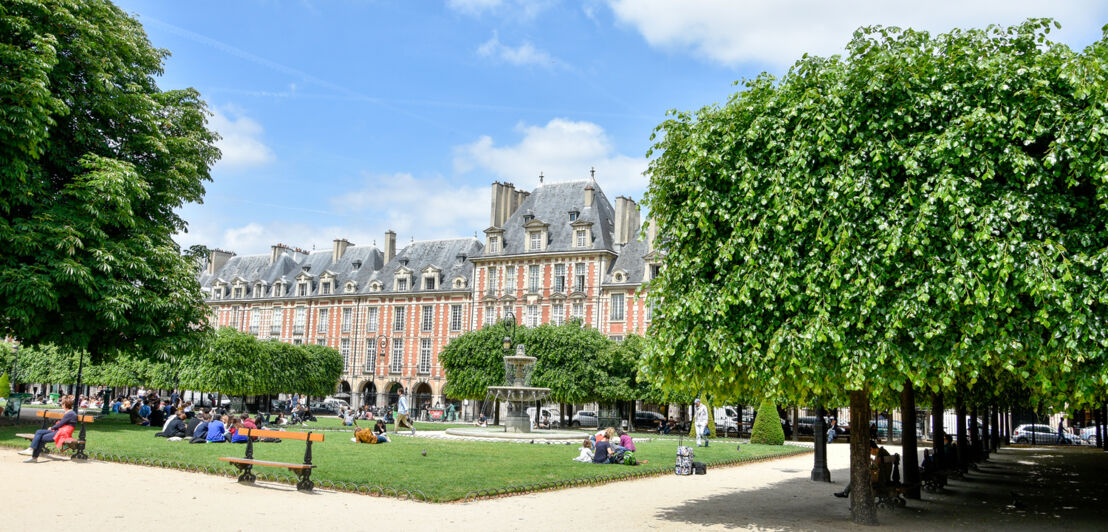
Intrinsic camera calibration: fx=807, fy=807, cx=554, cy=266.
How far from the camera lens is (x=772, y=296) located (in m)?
9.41

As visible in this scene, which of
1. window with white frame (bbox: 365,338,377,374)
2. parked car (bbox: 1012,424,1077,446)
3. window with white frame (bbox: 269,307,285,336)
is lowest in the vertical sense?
parked car (bbox: 1012,424,1077,446)

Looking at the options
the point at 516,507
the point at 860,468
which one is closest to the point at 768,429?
the point at 860,468

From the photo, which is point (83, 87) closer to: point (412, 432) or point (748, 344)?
point (412, 432)

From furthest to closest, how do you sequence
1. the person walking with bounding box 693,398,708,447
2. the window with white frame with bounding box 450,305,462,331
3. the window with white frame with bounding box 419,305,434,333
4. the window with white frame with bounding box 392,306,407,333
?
the window with white frame with bounding box 392,306,407,333 → the window with white frame with bounding box 419,305,434,333 → the window with white frame with bounding box 450,305,462,331 → the person walking with bounding box 693,398,708,447

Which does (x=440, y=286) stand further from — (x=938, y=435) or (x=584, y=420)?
(x=938, y=435)

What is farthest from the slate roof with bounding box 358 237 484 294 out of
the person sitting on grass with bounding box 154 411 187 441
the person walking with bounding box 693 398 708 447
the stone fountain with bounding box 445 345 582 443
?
the person sitting on grass with bounding box 154 411 187 441

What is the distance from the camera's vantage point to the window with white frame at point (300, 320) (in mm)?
62094

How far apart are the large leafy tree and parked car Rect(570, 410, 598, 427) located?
32.3 m

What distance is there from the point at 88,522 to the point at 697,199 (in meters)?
7.86

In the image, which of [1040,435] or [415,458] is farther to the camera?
[1040,435]

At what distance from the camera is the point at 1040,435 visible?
41344 millimetres

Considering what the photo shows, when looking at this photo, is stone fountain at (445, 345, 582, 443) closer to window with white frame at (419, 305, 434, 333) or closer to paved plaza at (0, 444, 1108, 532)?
paved plaza at (0, 444, 1108, 532)

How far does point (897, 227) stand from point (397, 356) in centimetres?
5116

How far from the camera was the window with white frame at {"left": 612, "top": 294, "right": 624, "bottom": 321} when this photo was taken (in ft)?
159
